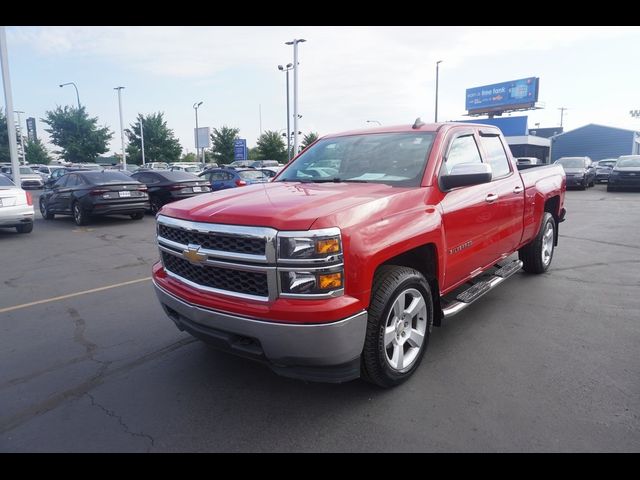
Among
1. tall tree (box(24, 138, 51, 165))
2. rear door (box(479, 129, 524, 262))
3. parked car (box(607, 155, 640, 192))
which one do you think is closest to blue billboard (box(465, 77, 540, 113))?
parked car (box(607, 155, 640, 192))

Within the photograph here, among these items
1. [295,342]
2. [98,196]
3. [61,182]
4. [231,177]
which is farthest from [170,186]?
[295,342]

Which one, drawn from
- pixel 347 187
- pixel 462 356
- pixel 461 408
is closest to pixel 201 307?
pixel 347 187

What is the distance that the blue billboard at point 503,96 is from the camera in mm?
57219

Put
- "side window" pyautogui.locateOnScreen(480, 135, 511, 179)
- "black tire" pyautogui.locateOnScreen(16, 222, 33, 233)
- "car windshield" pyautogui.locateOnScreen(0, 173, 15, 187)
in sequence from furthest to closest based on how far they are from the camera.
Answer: "black tire" pyautogui.locateOnScreen(16, 222, 33, 233), "car windshield" pyautogui.locateOnScreen(0, 173, 15, 187), "side window" pyautogui.locateOnScreen(480, 135, 511, 179)

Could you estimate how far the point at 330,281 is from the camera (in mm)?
2596

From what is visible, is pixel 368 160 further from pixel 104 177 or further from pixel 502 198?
pixel 104 177

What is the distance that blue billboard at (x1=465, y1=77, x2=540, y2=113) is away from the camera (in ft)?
188

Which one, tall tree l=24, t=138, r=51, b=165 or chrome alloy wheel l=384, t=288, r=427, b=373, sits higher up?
tall tree l=24, t=138, r=51, b=165

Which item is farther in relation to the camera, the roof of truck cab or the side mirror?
the roof of truck cab

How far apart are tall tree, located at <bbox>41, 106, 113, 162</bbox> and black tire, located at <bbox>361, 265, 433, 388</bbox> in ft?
168

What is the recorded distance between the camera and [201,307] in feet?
9.54

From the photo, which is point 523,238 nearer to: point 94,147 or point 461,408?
point 461,408

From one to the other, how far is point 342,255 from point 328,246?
104 mm

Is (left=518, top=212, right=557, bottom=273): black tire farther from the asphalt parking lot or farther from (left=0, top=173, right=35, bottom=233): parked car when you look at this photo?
(left=0, top=173, right=35, bottom=233): parked car
